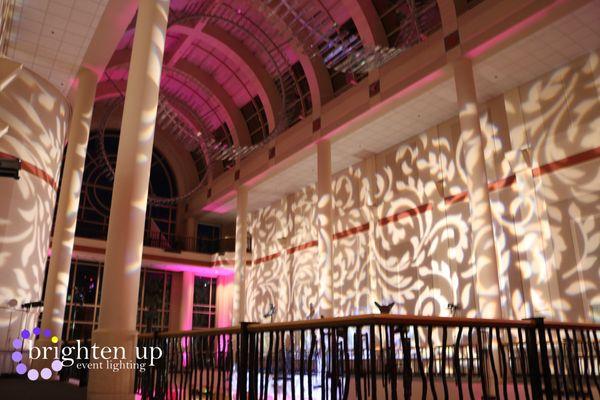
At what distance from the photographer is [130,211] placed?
5.22 m

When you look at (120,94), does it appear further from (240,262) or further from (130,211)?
(130,211)

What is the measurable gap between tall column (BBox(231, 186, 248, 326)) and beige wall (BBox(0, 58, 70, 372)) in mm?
7677

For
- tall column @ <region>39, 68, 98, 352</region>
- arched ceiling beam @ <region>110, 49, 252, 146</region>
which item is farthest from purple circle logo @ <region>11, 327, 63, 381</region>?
arched ceiling beam @ <region>110, 49, 252, 146</region>

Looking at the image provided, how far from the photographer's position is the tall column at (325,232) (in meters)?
13.3

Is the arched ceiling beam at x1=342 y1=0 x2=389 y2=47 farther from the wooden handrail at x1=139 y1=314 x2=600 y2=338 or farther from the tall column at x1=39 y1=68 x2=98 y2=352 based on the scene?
the wooden handrail at x1=139 y1=314 x2=600 y2=338

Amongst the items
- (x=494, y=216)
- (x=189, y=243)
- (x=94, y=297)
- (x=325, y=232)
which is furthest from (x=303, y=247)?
(x=94, y=297)

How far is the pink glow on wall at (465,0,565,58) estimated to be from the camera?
945 centimetres

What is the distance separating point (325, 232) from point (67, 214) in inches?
264

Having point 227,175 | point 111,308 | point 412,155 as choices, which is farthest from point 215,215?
point 111,308

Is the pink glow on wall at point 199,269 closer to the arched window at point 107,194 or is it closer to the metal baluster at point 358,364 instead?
the arched window at point 107,194

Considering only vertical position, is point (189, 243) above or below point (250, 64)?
below

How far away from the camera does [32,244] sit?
9.76 meters

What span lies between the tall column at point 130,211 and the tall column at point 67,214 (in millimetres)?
4510

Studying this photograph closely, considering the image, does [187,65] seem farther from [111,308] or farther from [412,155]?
[111,308]
